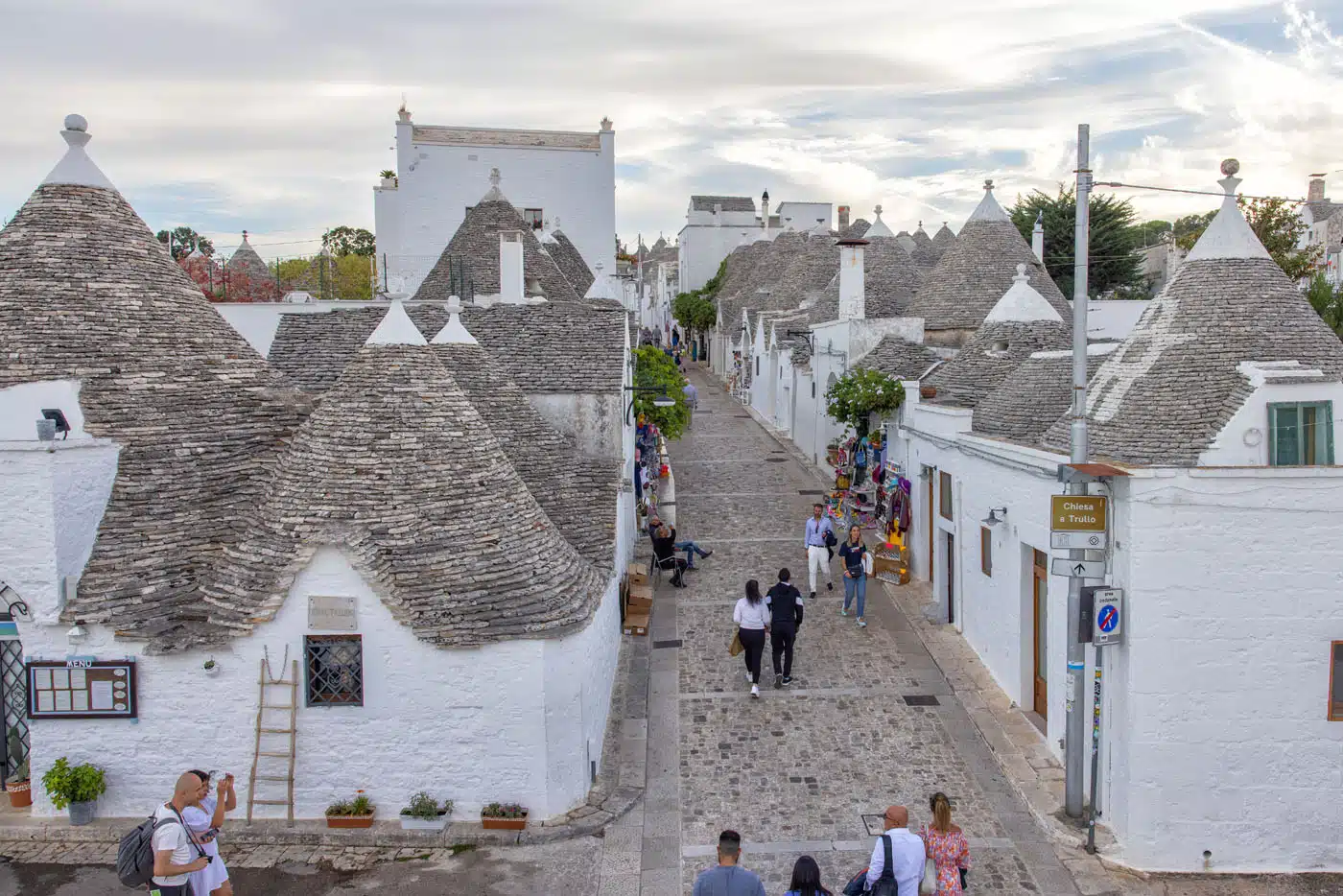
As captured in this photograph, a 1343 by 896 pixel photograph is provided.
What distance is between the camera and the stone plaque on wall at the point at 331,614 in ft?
32.1

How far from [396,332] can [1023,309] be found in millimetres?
12704

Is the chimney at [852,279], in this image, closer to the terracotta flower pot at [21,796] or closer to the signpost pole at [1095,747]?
the signpost pole at [1095,747]

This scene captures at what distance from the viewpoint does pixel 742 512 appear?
78.5 ft

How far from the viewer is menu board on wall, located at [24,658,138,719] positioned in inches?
391

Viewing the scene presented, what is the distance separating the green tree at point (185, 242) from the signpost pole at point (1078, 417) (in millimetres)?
41270

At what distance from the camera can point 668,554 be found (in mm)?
18375

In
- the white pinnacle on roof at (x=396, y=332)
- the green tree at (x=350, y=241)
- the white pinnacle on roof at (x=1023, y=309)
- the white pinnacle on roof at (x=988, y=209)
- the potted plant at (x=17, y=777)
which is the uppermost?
the green tree at (x=350, y=241)

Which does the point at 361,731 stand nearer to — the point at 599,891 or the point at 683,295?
the point at 599,891

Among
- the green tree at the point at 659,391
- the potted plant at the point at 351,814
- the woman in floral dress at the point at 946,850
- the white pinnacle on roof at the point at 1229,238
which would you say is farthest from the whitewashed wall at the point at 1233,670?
the green tree at the point at 659,391

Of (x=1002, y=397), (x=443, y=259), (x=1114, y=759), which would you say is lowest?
→ (x=1114, y=759)

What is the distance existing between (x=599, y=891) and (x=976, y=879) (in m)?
3.49

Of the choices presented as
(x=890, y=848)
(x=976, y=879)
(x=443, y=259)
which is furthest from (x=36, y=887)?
(x=443, y=259)

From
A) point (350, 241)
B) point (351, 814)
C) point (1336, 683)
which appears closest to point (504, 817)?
point (351, 814)

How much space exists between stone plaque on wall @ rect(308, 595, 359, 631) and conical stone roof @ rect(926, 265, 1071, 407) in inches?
450
